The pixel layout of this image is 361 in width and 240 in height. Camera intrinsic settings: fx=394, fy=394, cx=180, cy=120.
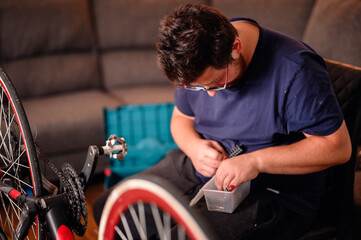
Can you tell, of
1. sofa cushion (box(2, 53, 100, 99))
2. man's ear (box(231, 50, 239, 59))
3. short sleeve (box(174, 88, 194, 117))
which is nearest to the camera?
man's ear (box(231, 50, 239, 59))

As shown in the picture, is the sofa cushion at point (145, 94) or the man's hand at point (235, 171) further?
the sofa cushion at point (145, 94)

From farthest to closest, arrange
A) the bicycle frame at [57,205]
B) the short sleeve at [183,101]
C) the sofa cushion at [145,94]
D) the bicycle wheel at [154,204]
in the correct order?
the sofa cushion at [145,94] < the short sleeve at [183,101] < the bicycle frame at [57,205] < the bicycle wheel at [154,204]

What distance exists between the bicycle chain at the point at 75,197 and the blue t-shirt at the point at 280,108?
474 mm

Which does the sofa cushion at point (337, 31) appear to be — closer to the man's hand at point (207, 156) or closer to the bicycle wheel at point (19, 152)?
the man's hand at point (207, 156)

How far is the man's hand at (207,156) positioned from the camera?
112cm

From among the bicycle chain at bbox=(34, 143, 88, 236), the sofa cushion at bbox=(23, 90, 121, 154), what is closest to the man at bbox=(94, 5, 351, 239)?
the bicycle chain at bbox=(34, 143, 88, 236)

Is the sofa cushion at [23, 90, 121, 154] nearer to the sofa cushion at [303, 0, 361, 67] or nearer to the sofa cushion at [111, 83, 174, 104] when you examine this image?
the sofa cushion at [111, 83, 174, 104]

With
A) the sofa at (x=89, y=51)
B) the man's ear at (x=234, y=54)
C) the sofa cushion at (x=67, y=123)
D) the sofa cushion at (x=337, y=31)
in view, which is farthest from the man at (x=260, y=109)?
the sofa cushion at (x=67, y=123)

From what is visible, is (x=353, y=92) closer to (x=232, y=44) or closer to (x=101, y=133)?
(x=232, y=44)

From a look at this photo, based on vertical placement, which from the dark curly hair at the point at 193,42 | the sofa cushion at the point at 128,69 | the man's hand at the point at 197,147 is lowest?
the sofa cushion at the point at 128,69

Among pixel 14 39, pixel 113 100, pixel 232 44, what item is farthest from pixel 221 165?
pixel 14 39

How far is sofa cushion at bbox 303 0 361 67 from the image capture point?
1668 mm

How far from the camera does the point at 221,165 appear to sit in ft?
3.38

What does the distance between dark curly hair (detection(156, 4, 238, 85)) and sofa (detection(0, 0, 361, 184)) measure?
106 cm
